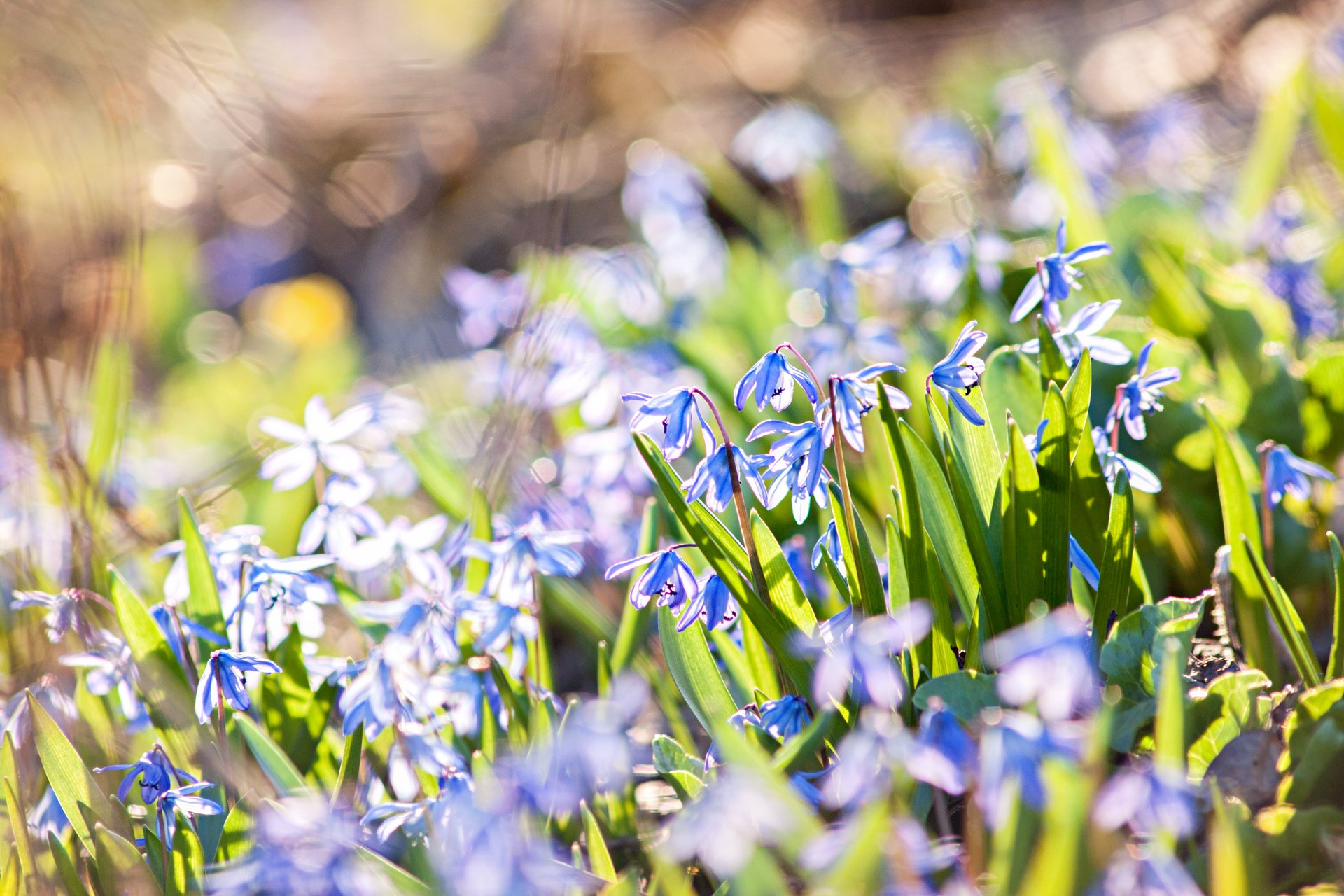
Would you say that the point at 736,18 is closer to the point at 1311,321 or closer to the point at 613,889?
the point at 1311,321

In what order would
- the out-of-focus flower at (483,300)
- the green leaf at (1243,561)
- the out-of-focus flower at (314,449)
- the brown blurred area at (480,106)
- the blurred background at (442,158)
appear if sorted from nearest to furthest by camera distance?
the green leaf at (1243,561) < the out-of-focus flower at (314,449) < the out-of-focus flower at (483,300) < the blurred background at (442,158) < the brown blurred area at (480,106)

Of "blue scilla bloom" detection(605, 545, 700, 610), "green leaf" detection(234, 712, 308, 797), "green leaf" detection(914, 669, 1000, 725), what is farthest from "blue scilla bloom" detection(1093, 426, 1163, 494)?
"green leaf" detection(234, 712, 308, 797)

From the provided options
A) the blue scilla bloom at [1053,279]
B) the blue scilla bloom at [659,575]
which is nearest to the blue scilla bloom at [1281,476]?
the blue scilla bloom at [1053,279]

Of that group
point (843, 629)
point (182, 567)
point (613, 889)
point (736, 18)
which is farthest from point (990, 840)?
point (736, 18)

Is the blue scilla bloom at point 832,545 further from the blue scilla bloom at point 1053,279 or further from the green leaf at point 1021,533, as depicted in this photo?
the blue scilla bloom at point 1053,279

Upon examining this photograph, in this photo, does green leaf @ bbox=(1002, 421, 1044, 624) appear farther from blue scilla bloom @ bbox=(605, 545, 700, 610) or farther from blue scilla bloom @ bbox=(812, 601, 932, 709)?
blue scilla bloom @ bbox=(605, 545, 700, 610)

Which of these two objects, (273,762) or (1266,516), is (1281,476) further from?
(273,762)

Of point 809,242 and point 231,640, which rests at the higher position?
point 809,242

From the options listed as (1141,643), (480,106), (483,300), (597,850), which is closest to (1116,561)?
(1141,643)
